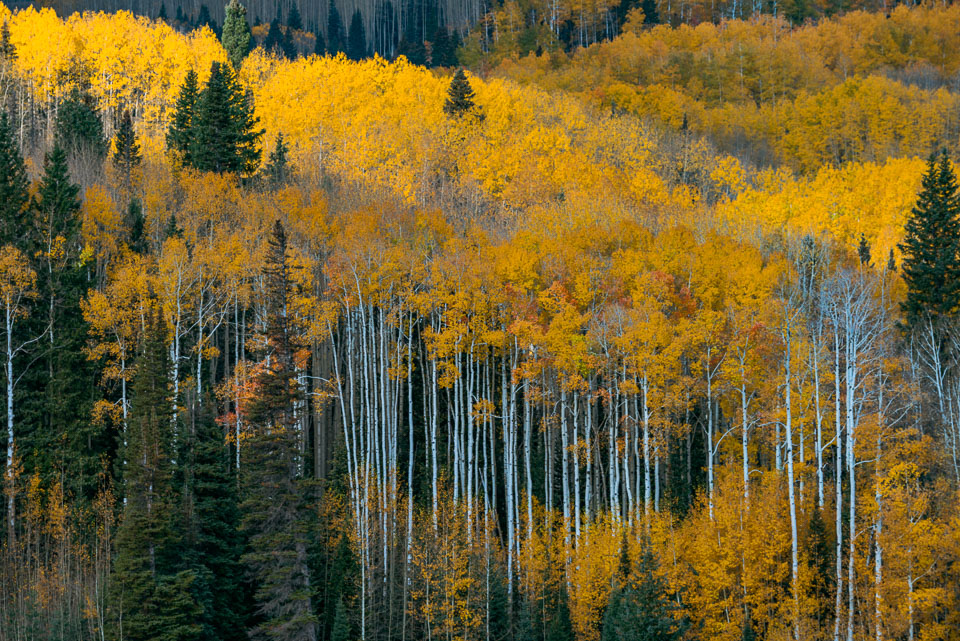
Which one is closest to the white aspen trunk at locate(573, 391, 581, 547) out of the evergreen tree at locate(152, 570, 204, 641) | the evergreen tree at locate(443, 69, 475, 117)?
the evergreen tree at locate(152, 570, 204, 641)

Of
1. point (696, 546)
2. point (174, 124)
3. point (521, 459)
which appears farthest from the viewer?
point (174, 124)

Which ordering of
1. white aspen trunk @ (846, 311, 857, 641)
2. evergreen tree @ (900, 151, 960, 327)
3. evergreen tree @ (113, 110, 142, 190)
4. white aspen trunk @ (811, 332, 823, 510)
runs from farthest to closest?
evergreen tree @ (113, 110, 142, 190) → evergreen tree @ (900, 151, 960, 327) → white aspen trunk @ (811, 332, 823, 510) → white aspen trunk @ (846, 311, 857, 641)

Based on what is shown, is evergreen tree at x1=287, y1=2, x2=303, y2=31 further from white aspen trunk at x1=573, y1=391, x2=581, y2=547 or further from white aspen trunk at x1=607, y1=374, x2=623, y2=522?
white aspen trunk at x1=607, y1=374, x2=623, y2=522

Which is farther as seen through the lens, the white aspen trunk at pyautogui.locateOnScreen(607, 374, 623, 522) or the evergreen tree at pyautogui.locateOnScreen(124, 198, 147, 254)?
the evergreen tree at pyautogui.locateOnScreen(124, 198, 147, 254)

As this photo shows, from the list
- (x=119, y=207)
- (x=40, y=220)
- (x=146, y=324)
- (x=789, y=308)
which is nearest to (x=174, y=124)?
(x=119, y=207)

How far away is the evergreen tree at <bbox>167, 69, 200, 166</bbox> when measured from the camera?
5650cm

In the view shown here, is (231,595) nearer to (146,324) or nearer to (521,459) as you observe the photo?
(146,324)

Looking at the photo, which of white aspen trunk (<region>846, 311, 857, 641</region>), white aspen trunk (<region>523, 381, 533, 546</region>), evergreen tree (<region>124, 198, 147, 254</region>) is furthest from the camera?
evergreen tree (<region>124, 198, 147, 254</region>)

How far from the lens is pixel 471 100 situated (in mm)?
72375

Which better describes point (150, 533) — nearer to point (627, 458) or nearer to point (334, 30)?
point (627, 458)

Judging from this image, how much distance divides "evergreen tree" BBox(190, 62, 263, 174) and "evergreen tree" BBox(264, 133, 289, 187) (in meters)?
1.12

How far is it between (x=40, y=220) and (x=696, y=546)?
30452 millimetres

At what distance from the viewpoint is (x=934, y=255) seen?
46.9 m

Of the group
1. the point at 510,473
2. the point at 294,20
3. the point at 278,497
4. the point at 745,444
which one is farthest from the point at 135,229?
the point at 294,20
